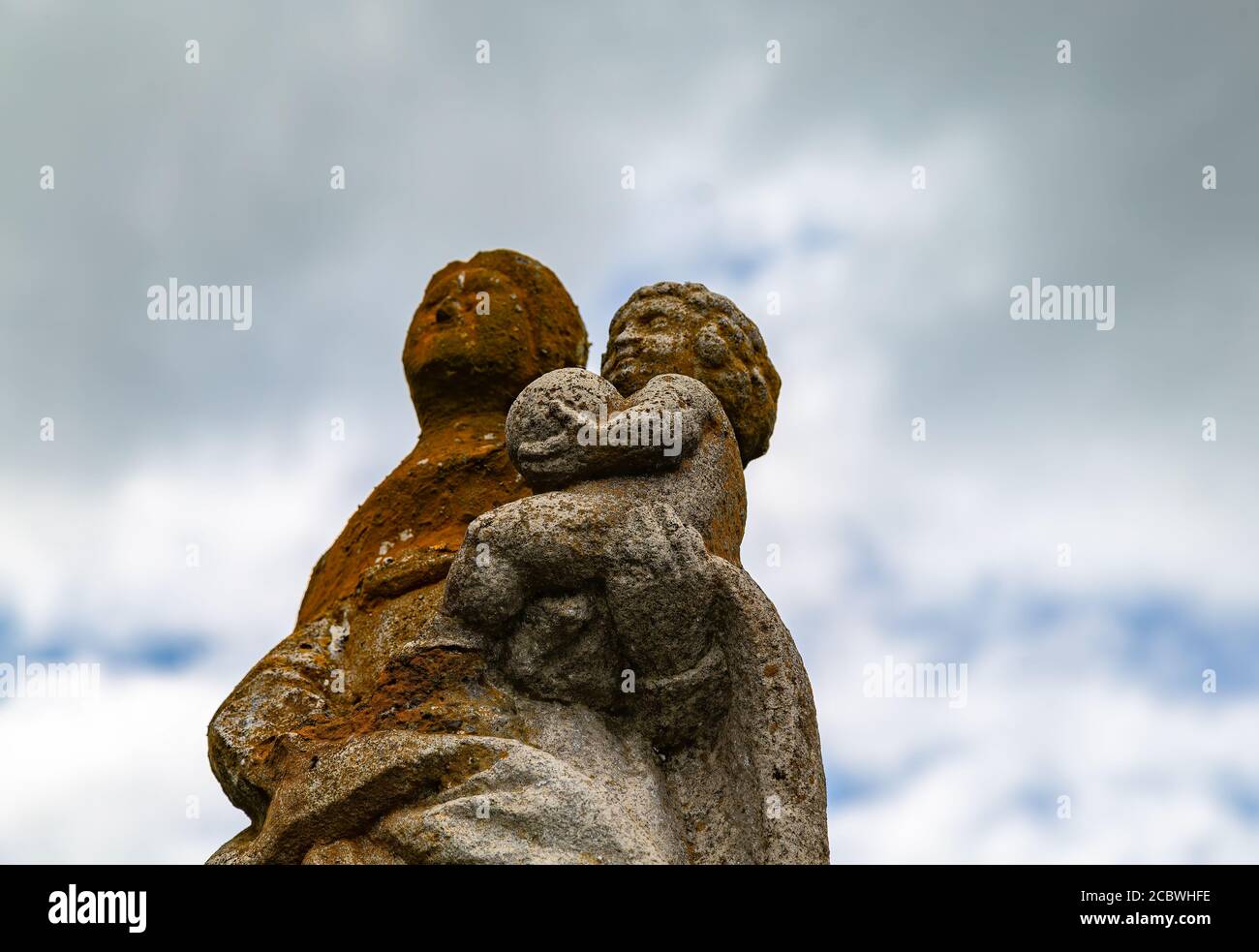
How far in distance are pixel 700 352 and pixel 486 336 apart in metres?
1.25

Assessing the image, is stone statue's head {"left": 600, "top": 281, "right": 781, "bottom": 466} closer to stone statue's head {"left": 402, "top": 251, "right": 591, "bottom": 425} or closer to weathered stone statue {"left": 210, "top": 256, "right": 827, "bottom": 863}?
stone statue's head {"left": 402, "top": 251, "right": 591, "bottom": 425}

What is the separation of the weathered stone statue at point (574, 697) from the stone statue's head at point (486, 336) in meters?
1.47

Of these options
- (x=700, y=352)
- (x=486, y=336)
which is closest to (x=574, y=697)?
(x=700, y=352)

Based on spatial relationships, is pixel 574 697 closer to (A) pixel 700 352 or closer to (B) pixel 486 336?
(A) pixel 700 352

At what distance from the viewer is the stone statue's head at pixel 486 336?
8.34m

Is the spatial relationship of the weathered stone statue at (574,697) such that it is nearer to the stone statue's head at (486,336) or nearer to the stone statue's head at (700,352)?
the stone statue's head at (700,352)

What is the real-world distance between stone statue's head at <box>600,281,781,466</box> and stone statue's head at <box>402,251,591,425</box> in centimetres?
50

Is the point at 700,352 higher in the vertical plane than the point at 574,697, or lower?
higher

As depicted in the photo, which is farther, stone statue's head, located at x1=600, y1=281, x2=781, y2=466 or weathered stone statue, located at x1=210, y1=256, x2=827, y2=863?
stone statue's head, located at x1=600, y1=281, x2=781, y2=466

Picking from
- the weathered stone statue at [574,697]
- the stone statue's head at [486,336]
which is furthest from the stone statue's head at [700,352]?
the weathered stone statue at [574,697]

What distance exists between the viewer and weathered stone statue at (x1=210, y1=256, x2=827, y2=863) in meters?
5.99

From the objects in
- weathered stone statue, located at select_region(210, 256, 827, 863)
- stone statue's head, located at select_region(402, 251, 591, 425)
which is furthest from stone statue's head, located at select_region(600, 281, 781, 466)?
weathered stone statue, located at select_region(210, 256, 827, 863)

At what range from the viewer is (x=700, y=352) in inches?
312
